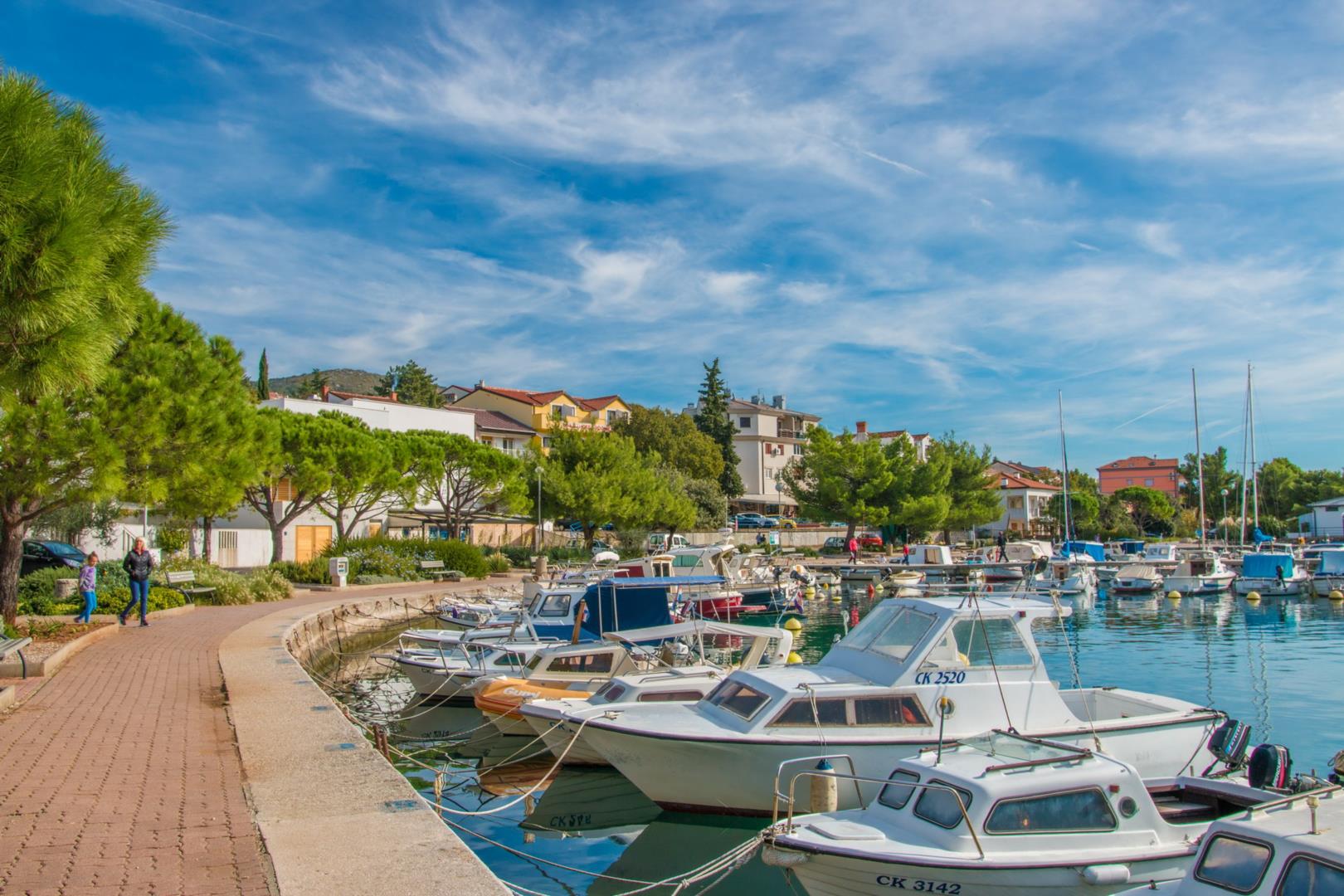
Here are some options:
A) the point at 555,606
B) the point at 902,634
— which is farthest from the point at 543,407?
the point at 902,634

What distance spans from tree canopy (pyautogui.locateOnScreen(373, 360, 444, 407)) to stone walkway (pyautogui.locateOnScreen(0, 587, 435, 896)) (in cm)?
8649

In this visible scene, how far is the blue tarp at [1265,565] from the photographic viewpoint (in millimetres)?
47688

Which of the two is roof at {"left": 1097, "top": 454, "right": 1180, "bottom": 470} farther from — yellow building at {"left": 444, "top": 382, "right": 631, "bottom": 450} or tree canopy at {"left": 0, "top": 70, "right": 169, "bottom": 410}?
tree canopy at {"left": 0, "top": 70, "right": 169, "bottom": 410}

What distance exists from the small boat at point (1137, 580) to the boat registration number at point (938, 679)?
40667 mm

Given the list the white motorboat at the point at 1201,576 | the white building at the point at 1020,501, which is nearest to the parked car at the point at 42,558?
the white motorboat at the point at 1201,576

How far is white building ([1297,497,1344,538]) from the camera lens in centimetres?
9438

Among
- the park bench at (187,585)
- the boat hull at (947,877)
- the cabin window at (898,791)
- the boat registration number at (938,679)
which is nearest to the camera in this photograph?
the boat hull at (947,877)

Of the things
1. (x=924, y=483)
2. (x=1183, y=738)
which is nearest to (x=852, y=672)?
(x=1183, y=738)

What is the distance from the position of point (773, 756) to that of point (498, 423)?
226 feet

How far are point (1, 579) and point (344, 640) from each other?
412 inches

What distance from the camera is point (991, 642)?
517 inches

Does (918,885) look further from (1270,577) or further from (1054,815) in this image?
(1270,577)

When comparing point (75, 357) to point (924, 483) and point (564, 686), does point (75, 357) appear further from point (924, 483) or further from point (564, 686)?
point (924, 483)

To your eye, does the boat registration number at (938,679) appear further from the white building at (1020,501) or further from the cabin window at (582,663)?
the white building at (1020,501)
